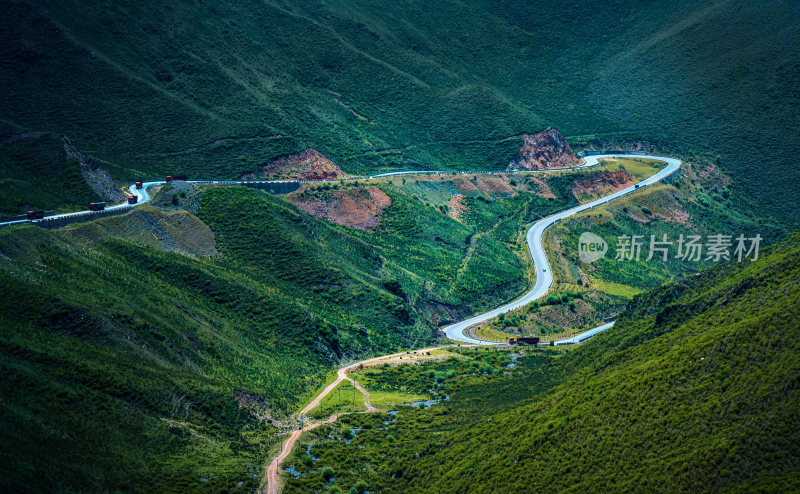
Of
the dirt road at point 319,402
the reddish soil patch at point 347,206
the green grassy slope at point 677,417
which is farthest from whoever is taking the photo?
the reddish soil patch at point 347,206

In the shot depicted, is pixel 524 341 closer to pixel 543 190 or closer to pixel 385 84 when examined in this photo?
pixel 543 190

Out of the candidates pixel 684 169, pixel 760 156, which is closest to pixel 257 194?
pixel 684 169

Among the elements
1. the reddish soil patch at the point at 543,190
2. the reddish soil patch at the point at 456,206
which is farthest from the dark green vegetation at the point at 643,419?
the reddish soil patch at the point at 543,190

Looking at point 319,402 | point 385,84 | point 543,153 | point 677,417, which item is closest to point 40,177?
point 319,402

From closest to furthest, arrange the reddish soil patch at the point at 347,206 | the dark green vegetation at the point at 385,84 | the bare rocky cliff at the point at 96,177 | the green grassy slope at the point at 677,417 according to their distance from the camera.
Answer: the green grassy slope at the point at 677,417, the bare rocky cliff at the point at 96,177, the reddish soil patch at the point at 347,206, the dark green vegetation at the point at 385,84

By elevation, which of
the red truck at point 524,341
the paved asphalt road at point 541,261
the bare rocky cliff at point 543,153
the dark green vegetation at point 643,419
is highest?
the bare rocky cliff at point 543,153

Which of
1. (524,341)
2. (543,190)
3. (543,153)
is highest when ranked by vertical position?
(543,153)

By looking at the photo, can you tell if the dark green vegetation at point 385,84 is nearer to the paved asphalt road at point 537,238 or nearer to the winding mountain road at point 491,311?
the paved asphalt road at point 537,238

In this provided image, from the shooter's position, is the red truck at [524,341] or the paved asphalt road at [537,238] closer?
the red truck at [524,341]

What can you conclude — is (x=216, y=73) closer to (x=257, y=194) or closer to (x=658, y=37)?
(x=257, y=194)
